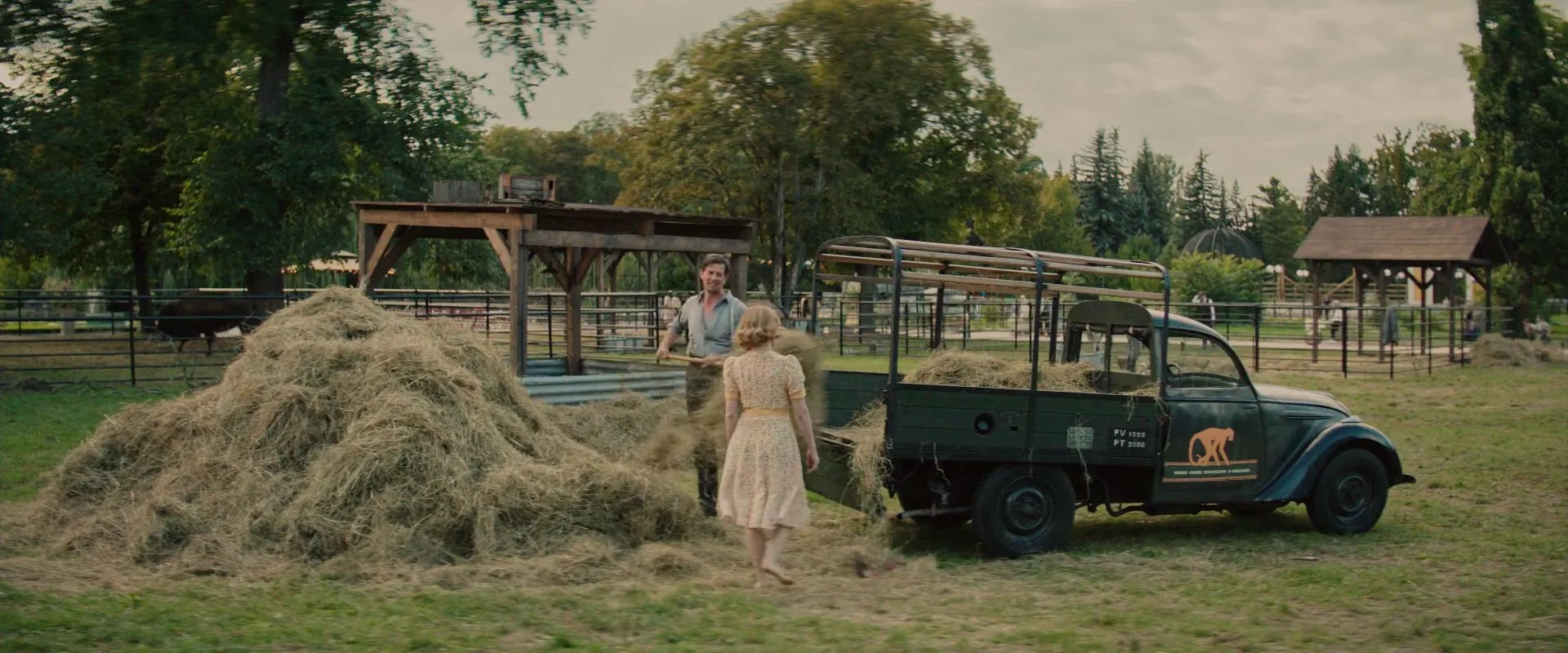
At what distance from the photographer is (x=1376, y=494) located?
30.9ft

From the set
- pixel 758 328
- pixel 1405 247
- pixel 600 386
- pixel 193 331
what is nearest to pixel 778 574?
pixel 758 328

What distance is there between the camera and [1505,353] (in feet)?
91.6

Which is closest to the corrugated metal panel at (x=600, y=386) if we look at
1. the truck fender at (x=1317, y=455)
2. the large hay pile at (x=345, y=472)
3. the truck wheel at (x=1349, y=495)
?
the large hay pile at (x=345, y=472)

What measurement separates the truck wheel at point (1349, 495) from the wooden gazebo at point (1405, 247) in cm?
2884

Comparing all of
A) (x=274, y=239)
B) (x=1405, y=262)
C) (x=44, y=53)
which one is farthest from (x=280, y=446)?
(x=1405, y=262)

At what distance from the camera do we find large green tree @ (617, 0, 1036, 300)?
38969mm

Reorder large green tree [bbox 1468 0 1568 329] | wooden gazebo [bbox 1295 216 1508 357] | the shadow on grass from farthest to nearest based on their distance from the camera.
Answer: large green tree [bbox 1468 0 1568 329]
wooden gazebo [bbox 1295 216 1508 357]
the shadow on grass

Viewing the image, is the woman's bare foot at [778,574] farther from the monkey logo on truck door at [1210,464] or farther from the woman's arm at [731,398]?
the monkey logo on truck door at [1210,464]

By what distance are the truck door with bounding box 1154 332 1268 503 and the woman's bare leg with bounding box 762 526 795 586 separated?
2.79m

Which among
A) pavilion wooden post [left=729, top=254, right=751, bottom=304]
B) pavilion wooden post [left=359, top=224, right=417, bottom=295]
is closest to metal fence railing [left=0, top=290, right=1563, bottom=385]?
pavilion wooden post [left=729, top=254, right=751, bottom=304]

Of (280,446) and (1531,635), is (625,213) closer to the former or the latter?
(280,446)

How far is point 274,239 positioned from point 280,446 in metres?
18.6

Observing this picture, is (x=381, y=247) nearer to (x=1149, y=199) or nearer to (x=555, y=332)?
(x=555, y=332)

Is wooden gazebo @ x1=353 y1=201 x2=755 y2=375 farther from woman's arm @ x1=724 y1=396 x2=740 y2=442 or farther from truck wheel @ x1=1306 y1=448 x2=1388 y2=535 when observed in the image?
truck wheel @ x1=1306 y1=448 x2=1388 y2=535
